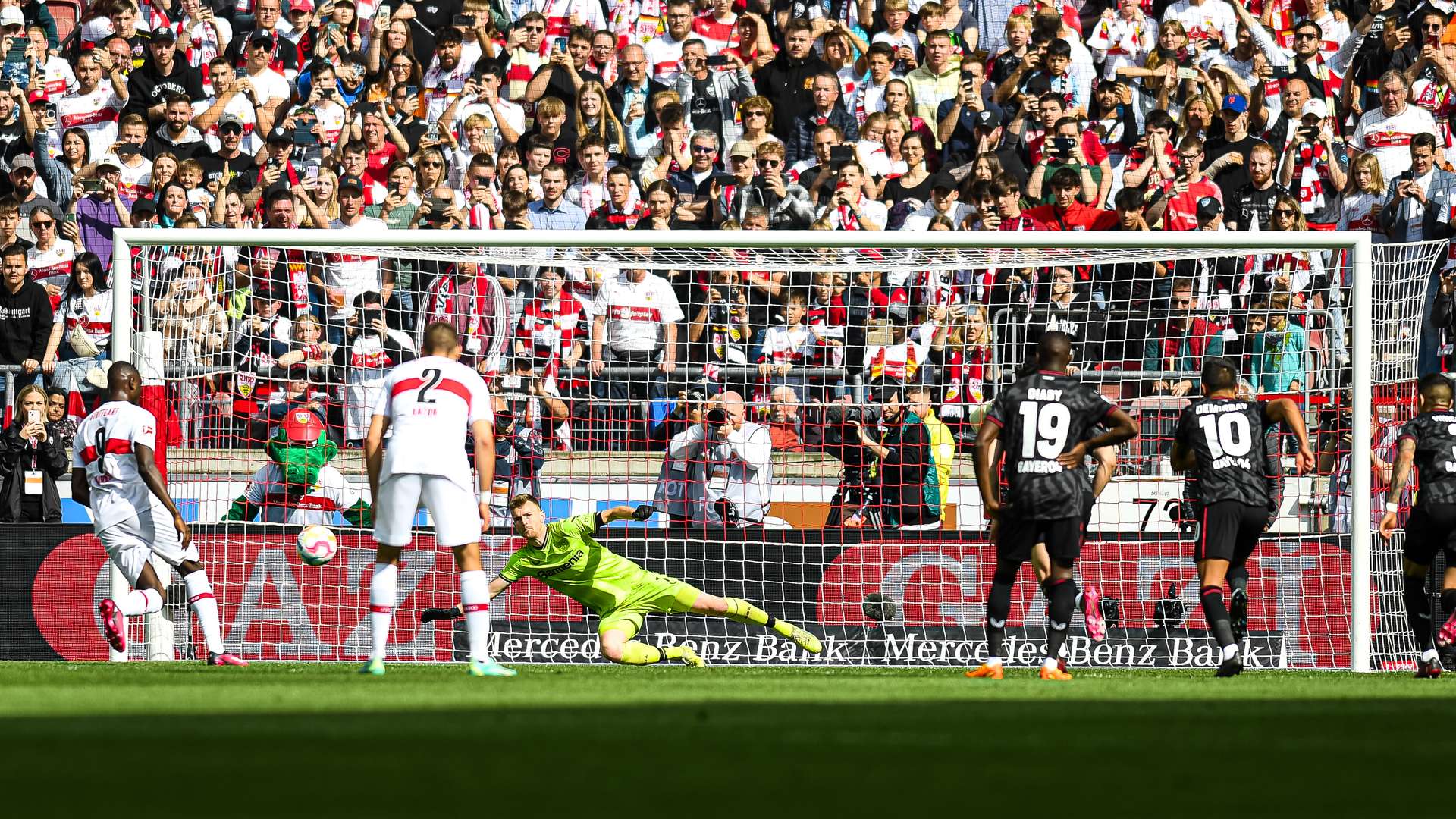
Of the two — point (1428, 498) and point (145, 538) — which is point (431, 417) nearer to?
point (145, 538)

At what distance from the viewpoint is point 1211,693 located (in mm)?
9609

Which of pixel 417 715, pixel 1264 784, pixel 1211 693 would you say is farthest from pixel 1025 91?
pixel 1264 784

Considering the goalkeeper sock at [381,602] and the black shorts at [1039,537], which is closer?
the goalkeeper sock at [381,602]

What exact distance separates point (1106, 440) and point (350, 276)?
25.0ft

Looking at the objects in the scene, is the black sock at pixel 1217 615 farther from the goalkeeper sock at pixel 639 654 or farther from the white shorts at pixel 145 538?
the white shorts at pixel 145 538

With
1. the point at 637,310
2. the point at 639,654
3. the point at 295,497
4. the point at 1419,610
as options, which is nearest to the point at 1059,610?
the point at 1419,610

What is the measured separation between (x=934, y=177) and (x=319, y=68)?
22.4 ft

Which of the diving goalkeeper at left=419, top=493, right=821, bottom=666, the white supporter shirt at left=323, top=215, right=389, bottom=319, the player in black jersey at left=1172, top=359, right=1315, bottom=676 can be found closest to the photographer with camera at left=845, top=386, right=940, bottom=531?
the diving goalkeeper at left=419, top=493, right=821, bottom=666

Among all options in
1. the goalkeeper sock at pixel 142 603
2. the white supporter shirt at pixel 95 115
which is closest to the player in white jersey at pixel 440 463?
the goalkeeper sock at pixel 142 603

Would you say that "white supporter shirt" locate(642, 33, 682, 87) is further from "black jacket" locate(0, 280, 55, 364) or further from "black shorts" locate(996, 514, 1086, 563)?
"black shorts" locate(996, 514, 1086, 563)

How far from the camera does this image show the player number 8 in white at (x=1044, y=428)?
1145 centimetres

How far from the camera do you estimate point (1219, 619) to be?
38.8 feet

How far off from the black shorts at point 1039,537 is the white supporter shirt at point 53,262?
10.8 metres

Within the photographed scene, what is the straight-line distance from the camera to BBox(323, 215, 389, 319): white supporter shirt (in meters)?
16.1
